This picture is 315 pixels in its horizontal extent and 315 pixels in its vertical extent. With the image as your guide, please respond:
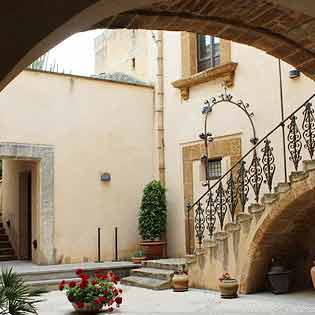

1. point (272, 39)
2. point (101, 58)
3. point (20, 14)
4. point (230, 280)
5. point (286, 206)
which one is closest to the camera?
point (20, 14)

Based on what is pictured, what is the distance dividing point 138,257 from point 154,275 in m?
1.36

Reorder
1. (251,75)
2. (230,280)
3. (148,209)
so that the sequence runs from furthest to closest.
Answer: (148,209), (251,75), (230,280)

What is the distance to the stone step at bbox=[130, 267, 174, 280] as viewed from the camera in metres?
8.62

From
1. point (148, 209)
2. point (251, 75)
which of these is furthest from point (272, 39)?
point (148, 209)

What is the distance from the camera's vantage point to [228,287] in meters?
7.23

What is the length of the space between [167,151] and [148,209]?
1.41 metres

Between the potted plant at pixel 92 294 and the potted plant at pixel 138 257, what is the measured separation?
3.17 meters

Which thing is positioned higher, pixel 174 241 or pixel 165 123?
pixel 165 123

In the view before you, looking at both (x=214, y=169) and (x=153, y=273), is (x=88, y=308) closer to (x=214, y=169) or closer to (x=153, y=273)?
(x=153, y=273)

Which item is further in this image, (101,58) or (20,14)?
(101,58)

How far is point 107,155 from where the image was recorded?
10859 mm

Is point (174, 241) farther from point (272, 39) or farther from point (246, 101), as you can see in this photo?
point (272, 39)

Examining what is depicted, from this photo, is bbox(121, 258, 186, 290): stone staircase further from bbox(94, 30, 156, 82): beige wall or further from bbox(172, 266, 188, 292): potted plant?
bbox(94, 30, 156, 82): beige wall

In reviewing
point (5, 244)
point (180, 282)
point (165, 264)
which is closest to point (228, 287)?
point (180, 282)
